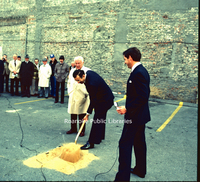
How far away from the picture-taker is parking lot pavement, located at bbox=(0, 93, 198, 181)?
3.07m

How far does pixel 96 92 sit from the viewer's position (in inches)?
152

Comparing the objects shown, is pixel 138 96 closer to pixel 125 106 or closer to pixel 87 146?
pixel 125 106

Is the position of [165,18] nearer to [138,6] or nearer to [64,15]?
[138,6]

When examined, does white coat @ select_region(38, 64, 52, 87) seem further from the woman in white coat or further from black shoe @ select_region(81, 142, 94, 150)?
black shoe @ select_region(81, 142, 94, 150)

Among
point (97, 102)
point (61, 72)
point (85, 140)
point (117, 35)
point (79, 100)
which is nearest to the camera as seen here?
point (97, 102)

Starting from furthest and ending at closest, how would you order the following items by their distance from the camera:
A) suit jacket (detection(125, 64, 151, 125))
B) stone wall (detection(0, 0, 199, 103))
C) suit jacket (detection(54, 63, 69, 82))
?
stone wall (detection(0, 0, 199, 103))
suit jacket (detection(54, 63, 69, 82))
suit jacket (detection(125, 64, 151, 125))

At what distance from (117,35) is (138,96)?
9042mm

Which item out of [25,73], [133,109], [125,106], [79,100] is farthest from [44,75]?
[133,109]

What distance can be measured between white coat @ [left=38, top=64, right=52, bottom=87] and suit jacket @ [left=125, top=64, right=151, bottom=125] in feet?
23.6

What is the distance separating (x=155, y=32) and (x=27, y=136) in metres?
8.51

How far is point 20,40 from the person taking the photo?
13.9 meters

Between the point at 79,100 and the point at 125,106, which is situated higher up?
the point at 125,106

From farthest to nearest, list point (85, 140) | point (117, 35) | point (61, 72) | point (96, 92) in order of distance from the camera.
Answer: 1. point (117, 35)
2. point (61, 72)
3. point (85, 140)
4. point (96, 92)

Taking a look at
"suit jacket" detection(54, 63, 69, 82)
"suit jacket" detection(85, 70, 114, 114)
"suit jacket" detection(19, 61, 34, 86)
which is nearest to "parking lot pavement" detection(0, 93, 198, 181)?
"suit jacket" detection(85, 70, 114, 114)
